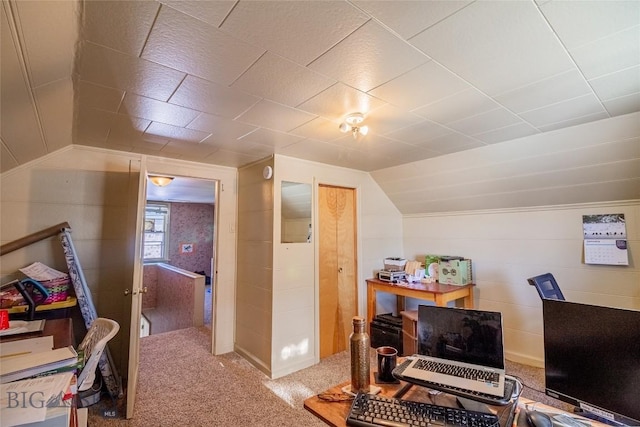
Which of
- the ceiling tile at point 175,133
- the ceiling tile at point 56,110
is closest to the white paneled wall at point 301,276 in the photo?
the ceiling tile at point 175,133

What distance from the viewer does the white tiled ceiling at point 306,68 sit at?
113 centimetres

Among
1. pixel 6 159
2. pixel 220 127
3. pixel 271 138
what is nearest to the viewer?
pixel 6 159

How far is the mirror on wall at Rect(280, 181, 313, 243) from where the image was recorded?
3143 millimetres

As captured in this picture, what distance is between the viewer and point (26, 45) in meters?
1.13

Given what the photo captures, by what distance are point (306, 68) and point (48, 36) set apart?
1071 mm

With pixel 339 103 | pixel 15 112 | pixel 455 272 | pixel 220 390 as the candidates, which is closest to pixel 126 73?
pixel 15 112

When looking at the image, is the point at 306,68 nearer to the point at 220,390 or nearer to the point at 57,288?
the point at 57,288

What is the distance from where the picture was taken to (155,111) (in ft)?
6.57

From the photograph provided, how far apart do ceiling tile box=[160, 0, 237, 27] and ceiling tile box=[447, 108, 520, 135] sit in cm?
183

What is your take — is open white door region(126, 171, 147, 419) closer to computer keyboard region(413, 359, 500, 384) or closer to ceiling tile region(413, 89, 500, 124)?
computer keyboard region(413, 359, 500, 384)

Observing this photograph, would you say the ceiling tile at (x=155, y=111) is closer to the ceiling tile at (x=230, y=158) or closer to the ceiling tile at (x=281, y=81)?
the ceiling tile at (x=281, y=81)

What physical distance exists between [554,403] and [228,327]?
3.24 m

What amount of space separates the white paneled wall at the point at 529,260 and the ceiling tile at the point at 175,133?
309 centimetres

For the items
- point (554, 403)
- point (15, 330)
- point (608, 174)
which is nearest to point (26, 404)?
point (15, 330)
